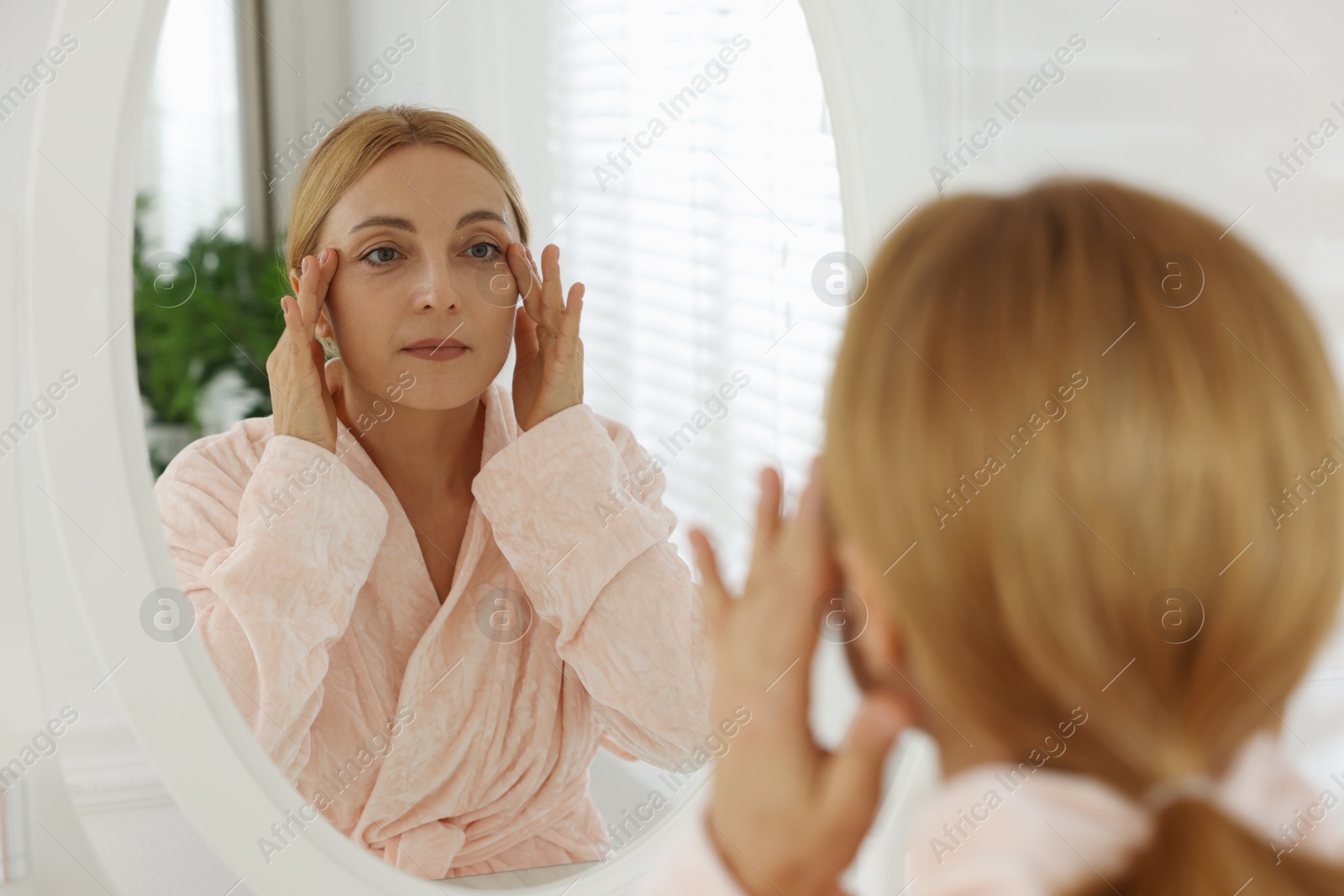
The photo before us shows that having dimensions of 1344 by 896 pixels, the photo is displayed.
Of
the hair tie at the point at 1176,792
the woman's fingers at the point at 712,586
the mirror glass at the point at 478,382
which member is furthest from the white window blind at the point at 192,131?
the hair tie at the point at 1176,792

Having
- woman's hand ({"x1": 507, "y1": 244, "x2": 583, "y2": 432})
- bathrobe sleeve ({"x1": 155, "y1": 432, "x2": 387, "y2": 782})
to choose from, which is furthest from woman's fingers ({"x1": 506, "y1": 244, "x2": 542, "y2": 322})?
bathrobe sleeve ({"x1": 155, "y1": 432, "x2": 387, "y2": 782})

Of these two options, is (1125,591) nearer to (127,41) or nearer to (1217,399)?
(1217,399)

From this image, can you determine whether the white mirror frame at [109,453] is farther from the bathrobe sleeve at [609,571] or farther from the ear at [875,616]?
the ear at [875,616]

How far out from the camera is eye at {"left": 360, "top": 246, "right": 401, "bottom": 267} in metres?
0.45

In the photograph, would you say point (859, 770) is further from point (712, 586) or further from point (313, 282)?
point (313, 282)

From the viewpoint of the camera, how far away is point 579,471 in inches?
19.7

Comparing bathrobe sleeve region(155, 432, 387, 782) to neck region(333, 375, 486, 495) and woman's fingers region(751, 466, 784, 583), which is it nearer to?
neck region(333, 375, 486, 495)

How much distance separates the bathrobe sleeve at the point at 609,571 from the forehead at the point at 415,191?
105 mm

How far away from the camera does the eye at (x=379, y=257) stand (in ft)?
1.47

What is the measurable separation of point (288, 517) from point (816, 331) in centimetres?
28

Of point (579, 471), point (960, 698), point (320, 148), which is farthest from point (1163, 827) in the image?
point (320, 148)

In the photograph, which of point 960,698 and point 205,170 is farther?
point 205,170

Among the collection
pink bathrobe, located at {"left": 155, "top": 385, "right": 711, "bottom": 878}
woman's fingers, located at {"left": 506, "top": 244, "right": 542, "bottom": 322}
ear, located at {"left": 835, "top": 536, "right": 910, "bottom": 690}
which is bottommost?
pink bathrobe, located at {"left": 155, "top": 385, "right": 711, "bottom": 878}

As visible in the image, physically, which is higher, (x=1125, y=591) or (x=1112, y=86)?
(x=1112, y=86)
